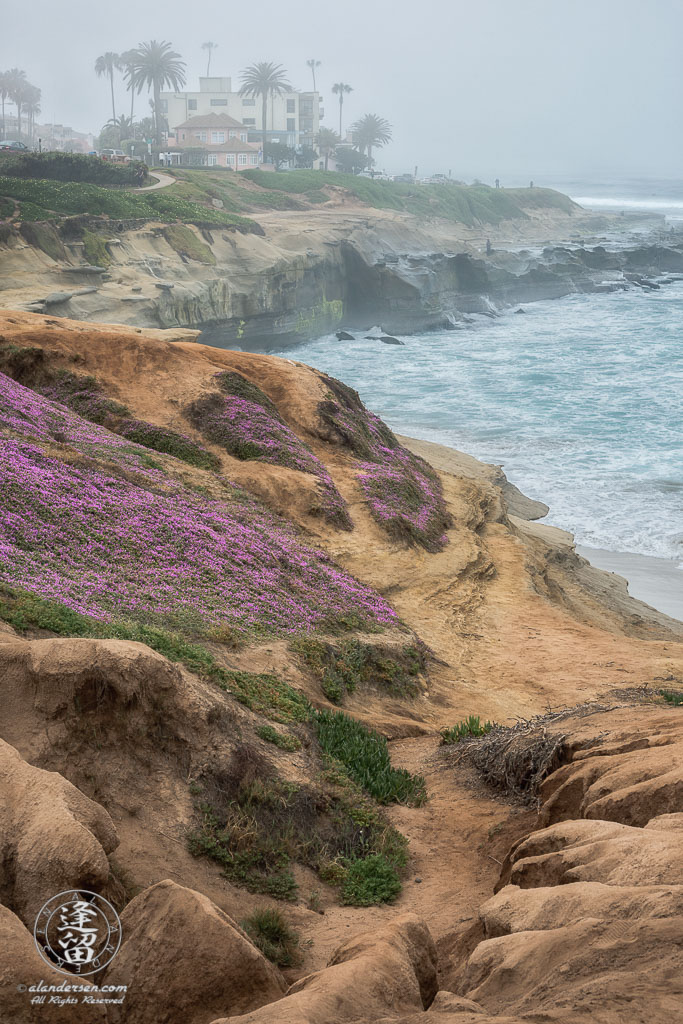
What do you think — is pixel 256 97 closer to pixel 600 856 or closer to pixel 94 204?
pixel 94 204

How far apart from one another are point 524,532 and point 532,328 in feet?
153

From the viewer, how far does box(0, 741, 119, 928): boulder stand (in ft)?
17.8

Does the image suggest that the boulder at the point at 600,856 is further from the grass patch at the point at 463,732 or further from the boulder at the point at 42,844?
the grass patch at the point at 463,732

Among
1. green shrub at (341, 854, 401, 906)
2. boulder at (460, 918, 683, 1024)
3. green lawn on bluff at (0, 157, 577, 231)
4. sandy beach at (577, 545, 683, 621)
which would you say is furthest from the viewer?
green lawn on bluff at (0, 157, 577, 231)

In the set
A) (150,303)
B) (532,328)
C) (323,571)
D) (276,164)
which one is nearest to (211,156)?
(276,164)

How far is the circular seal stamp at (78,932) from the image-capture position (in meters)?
5.15

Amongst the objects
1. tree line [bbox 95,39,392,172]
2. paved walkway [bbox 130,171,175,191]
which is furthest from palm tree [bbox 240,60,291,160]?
paved walkway [bbox 130,171,175,191]

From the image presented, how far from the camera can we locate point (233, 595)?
1345 centimetres

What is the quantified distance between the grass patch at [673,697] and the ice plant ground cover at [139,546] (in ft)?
14.9

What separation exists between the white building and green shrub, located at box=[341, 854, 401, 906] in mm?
135893

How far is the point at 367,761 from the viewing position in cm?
989

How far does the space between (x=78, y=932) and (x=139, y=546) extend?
338 inches

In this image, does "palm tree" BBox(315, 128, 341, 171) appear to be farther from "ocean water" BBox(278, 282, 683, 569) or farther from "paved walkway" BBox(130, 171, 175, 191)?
"ocean water" BBox(278, 282, 683, 569)

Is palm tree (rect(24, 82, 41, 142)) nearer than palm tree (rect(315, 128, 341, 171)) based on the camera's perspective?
No
